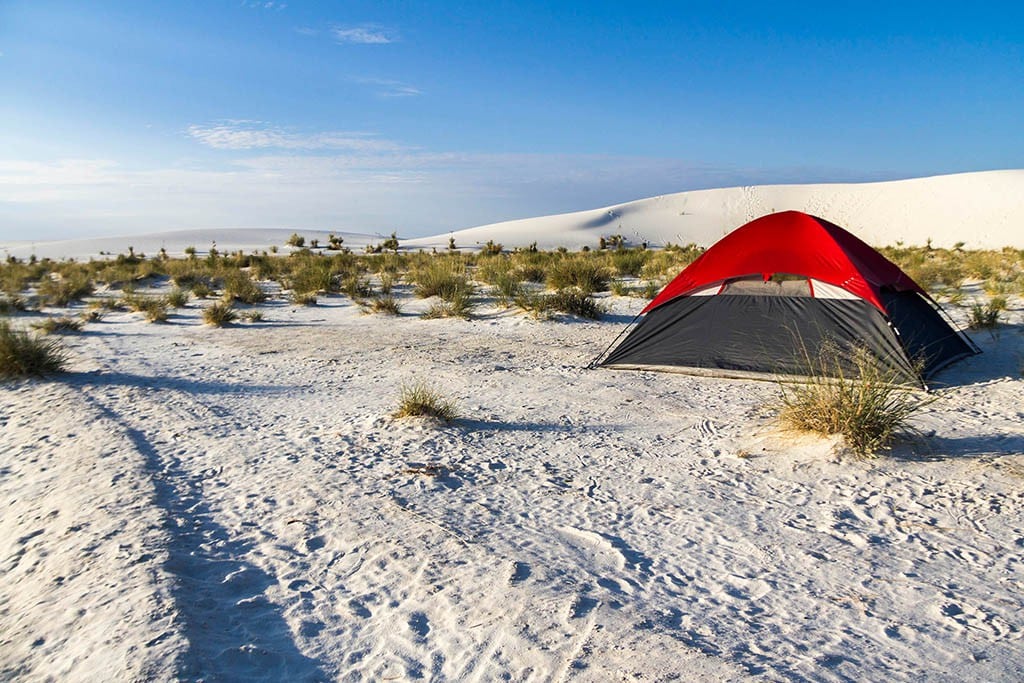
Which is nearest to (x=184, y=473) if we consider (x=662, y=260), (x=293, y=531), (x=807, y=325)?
(x=293, y=531)

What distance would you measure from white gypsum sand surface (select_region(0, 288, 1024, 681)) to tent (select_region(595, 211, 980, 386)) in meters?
0.85

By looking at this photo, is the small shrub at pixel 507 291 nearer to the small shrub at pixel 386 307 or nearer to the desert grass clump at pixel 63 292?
the small shrub at pixel 386 307

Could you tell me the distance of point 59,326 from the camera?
11.7 m

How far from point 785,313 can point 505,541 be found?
16.5ft

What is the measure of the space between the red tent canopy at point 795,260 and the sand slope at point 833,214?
40329 millimetres

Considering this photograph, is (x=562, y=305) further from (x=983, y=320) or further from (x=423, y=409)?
(x=423, y=409)

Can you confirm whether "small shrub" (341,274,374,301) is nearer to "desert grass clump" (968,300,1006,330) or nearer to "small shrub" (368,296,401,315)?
"small shrub" (368,296,401,315)

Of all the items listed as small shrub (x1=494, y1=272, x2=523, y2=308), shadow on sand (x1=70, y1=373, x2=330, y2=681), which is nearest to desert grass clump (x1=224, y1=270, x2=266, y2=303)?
small shrub (x1=494, y1=272, x2=523, y2=308)

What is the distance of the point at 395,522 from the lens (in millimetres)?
3873

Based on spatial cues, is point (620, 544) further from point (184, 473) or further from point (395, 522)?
point (184, 473)

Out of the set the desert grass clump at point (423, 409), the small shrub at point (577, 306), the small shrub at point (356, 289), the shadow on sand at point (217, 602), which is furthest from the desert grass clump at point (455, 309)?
the shadow on sand at point (217, 602)

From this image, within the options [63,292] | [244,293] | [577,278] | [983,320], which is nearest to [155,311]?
[244,293]

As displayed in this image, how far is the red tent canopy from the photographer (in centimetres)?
721

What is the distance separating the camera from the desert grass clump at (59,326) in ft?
37.4
